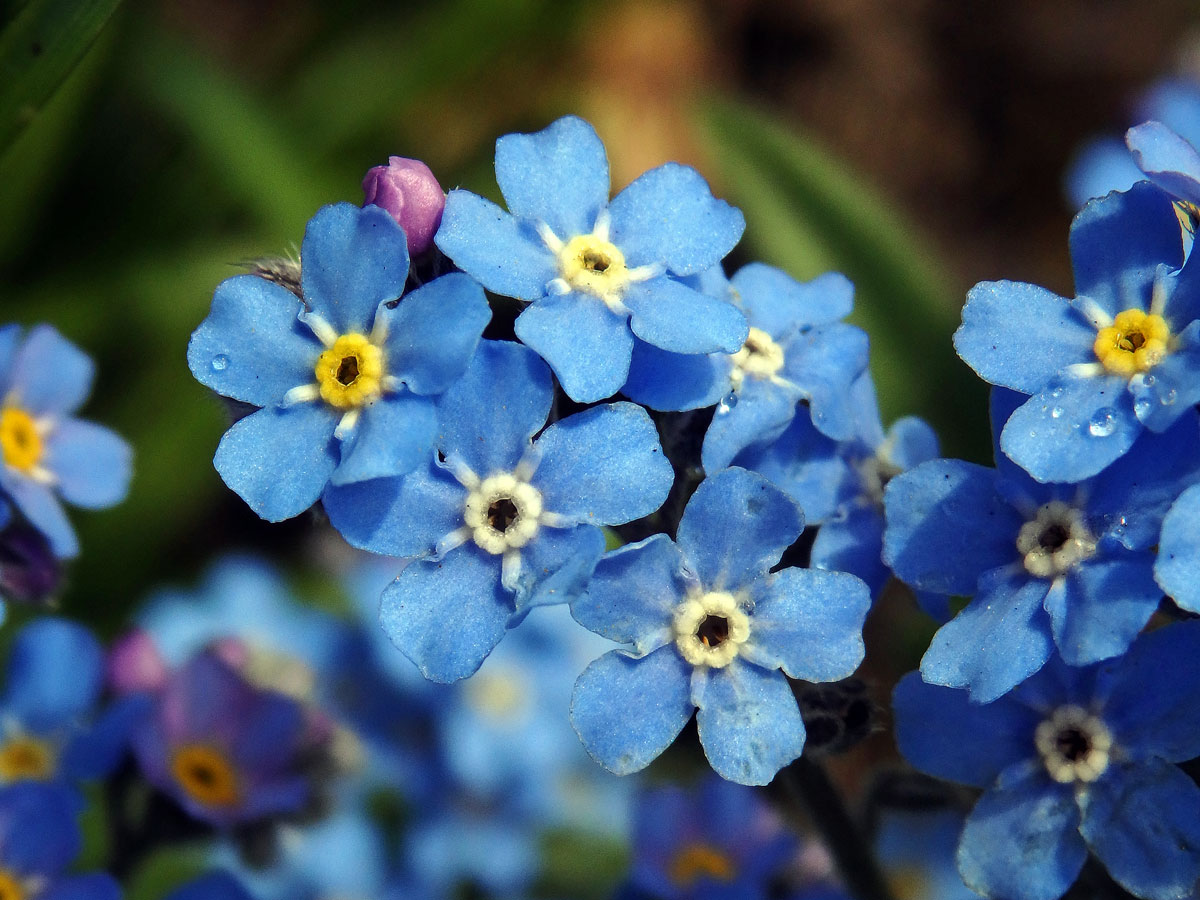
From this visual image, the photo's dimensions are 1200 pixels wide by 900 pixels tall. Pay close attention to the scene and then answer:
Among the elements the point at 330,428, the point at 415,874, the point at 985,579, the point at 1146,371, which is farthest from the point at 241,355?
the point at 415,874

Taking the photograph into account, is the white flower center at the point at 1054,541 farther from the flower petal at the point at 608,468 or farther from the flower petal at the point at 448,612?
the flower petal at the point at 448,612

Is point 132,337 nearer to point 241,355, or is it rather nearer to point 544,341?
point 241,355

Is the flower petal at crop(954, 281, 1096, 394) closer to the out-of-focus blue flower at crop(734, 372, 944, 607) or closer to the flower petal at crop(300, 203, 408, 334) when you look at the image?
the out-of-focus blue flower at crop(734, 372, 944, 607)

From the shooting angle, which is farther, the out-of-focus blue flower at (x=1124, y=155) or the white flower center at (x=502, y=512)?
the out-of-focus blue flower at (x=1124, y=155)

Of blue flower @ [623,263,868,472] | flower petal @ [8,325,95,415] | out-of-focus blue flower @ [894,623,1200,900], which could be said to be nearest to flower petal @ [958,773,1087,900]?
out-of-focus blue flower @ [894,623,1200,900]

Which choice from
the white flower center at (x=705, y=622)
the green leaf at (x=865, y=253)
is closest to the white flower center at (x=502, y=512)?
the white flower center at (x=705, y=622)

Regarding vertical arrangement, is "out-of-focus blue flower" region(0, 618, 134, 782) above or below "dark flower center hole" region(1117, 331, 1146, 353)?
below
